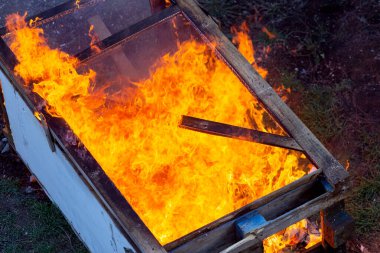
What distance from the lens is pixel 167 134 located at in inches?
222

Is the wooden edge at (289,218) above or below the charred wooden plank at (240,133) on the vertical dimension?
below

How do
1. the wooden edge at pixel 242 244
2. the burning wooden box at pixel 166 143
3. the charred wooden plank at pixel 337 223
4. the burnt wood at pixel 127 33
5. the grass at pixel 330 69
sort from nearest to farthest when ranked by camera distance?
the wooden edge at pixel 242 244 < the burning wooden box at pixel 166 143 < the charred wooden plank at pixel 337 223 < the burnt wood at pixel 127 33 < the grass at pixel 330 69

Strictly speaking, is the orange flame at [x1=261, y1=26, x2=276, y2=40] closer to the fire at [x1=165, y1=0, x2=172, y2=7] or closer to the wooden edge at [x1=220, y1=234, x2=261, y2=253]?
the fire at [x1=165, y1=0, x2=172, y2=7]

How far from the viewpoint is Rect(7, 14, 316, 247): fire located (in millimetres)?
5305

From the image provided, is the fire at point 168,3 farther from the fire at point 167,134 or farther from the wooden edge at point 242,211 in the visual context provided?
the wooden edge at point 242,211

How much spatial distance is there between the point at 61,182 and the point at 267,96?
1.87 m

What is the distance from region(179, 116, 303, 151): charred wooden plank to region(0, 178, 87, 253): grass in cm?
180

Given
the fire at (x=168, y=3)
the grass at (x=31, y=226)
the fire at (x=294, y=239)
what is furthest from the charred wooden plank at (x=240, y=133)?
the grass at (x=31, y=226)

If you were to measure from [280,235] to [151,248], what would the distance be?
5.55 ft

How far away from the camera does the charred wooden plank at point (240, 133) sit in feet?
15.6

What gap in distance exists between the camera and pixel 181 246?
4.28 metres

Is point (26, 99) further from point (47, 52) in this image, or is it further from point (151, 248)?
point (151, 248)

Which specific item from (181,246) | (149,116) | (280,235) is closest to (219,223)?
(181,246)

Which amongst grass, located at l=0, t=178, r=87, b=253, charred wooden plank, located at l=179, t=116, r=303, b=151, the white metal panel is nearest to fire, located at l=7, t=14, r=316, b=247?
the white metal panel
